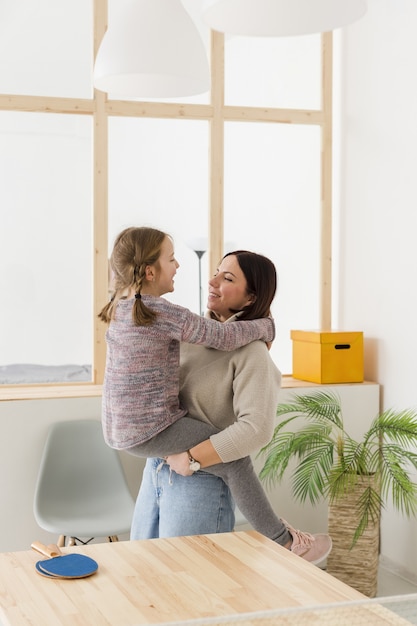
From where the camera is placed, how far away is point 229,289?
2.53m

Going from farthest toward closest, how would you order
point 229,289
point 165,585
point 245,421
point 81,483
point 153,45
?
point 81,483, point 153,45, point 229,289, point 245,421, point 165,585

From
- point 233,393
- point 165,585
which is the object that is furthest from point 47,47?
point 165,585

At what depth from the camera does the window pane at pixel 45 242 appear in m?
4.50

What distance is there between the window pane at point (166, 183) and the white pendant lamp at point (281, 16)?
2670 mm

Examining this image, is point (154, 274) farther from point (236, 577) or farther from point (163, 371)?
point (236, 577)

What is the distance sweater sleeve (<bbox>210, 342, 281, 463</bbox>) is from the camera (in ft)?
7.45

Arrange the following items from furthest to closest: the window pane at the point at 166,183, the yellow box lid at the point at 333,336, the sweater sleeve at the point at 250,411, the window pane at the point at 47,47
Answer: the window pane at the point at 166,183, the yellow box lid at the point at 333,336, the window pane at the point at 47,47, the sweater sleeve at the point at 250,411

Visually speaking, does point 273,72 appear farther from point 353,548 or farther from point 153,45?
point 353,548

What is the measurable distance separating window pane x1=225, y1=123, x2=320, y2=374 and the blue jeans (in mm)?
2629

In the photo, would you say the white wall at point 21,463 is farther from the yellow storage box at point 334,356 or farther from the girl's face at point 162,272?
the girl's face at point 162,272

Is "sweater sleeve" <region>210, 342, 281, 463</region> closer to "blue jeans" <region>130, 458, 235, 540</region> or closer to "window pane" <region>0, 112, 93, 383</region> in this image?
"blue jeans" <region>130, 458, 235, 540</region>

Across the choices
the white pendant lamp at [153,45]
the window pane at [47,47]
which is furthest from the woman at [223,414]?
the window pane at [47,47]

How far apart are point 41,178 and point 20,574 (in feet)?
9.72

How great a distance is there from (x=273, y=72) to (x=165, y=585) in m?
3.70
